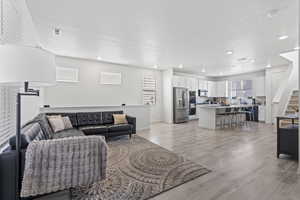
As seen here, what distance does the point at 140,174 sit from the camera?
8.25 ft

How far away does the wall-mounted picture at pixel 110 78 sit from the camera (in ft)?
21.2

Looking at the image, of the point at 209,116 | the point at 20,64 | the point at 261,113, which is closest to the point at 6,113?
the point at 20,64

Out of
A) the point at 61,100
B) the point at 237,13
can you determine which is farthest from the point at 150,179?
the point at 61,100

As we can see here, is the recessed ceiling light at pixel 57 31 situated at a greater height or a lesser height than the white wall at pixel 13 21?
greater

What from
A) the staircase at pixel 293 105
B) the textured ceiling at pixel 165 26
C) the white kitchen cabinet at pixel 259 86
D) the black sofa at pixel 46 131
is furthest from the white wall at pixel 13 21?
A: the white kitchen cabinet at pixel 259 86

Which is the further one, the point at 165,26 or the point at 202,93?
the point at 202,93

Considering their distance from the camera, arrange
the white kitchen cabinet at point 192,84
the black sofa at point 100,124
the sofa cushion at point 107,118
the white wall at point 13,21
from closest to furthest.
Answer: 1. the white wall at point 13,21
2. the black sofa at point 100,124
3. the sofa cushion at point 107,118
4. the white kitchen cabinet at point 192,84

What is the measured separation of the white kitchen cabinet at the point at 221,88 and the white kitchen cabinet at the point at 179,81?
3.30m

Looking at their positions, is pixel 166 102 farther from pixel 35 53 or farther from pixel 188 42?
pixel 35 53

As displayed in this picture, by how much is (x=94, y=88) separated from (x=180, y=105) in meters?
4.22

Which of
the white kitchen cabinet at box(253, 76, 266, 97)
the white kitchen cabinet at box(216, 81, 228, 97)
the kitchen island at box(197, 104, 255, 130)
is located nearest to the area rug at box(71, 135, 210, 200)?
the kitchen island at box(197, 104, 255, 130)

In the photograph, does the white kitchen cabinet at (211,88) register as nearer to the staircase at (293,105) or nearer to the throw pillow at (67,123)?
the staircase at (293,105)

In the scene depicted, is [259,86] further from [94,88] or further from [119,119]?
[94,88]

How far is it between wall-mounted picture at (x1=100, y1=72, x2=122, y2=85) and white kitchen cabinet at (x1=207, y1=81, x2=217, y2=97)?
6035mm
